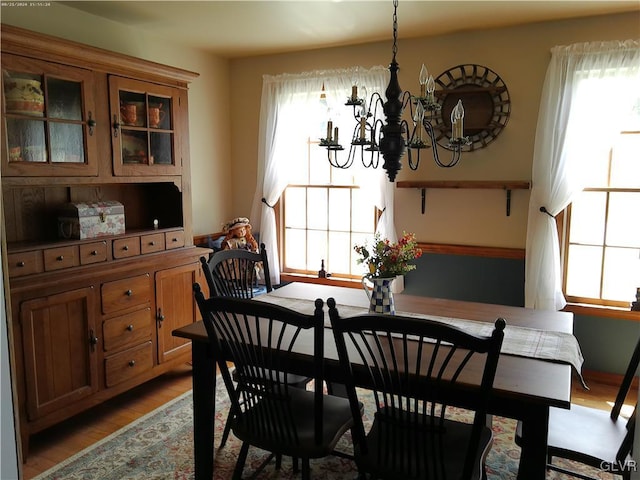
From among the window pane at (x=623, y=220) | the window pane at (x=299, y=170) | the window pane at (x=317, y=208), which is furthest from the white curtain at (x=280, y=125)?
the window pane at (x=623, y=220)

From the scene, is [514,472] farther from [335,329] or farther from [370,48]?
[370,48]

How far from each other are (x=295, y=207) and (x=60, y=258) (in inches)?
84.3

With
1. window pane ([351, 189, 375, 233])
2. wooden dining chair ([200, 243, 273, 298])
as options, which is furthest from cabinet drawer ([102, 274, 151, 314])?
window pane ([351, 189, 375, 233])

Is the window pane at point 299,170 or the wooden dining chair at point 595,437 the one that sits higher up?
the window pane at point 299,170

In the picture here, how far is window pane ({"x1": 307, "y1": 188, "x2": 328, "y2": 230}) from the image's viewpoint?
170 inches

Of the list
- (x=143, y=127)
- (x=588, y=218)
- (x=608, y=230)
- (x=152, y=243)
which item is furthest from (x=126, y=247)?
(x=608, y=230)

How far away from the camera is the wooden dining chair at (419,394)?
150 centimetres

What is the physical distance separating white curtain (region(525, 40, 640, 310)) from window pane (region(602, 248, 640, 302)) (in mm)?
321

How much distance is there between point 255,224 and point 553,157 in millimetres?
2450

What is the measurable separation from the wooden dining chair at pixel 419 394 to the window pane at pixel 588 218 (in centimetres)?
208

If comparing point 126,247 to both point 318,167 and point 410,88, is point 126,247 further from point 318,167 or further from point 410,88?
point 410,88

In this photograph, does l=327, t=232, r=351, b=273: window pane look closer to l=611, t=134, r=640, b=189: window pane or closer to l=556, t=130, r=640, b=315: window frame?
l=556, t=130, r=640, b=315: window frame

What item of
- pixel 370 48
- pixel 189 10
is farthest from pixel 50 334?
pixel 370 48

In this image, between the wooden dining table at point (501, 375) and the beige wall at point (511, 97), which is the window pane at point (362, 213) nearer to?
the beige wall at point (511, 97)
